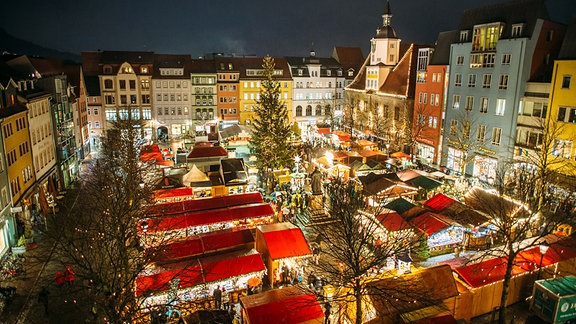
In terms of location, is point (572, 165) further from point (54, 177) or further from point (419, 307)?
point (54, 177)

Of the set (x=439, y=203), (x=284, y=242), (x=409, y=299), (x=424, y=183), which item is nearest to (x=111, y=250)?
(x=284, y=242)

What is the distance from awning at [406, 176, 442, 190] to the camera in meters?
28.7

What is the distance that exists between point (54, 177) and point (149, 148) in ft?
29.6

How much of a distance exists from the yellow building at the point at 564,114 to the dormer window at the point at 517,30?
15.0 feet

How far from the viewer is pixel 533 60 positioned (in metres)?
32.5

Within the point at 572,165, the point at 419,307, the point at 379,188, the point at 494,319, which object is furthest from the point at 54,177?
the point at 572,165

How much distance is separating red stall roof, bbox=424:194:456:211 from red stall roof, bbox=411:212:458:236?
76.5 inches

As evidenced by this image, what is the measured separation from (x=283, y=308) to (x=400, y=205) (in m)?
12.8

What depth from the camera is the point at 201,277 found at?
16.8m

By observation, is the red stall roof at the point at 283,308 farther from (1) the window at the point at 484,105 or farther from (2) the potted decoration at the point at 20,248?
(1) the window at the point at 484,105

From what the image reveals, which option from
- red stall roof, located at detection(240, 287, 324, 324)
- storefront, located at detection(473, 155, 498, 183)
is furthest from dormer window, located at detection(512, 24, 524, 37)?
red stall roof, located at detection(240, 287, 324, 324)

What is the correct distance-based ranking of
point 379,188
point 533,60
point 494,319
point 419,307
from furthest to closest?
point 533,60
point 379,188
point 494,319
point 419,307

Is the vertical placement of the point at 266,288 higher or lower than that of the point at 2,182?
lower

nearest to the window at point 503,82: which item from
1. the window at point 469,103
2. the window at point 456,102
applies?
the window at point 469,103
